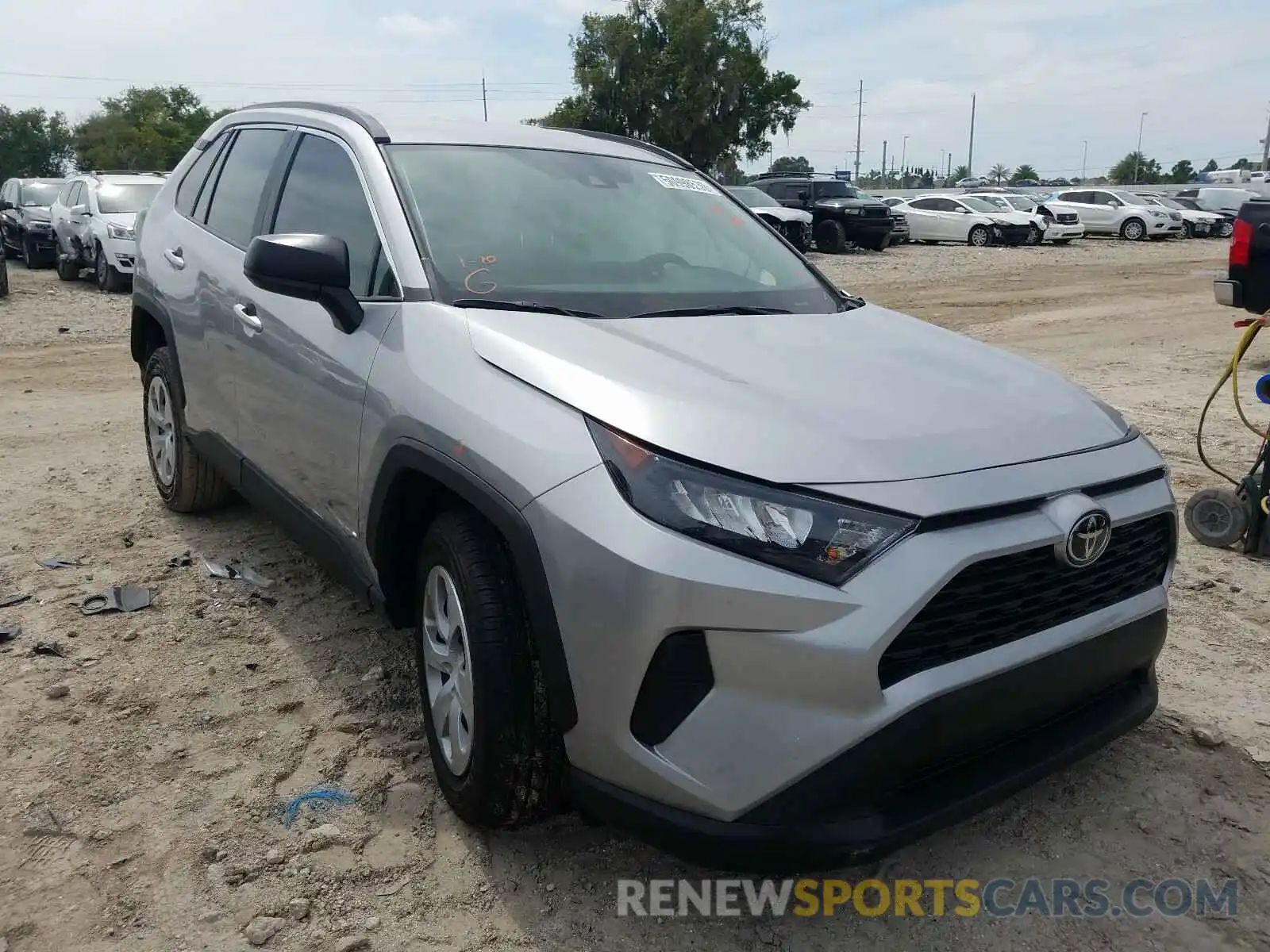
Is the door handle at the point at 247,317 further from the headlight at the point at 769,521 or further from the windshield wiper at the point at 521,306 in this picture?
the headlight at the point at 769,521

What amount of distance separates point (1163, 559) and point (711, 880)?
4.35 ft

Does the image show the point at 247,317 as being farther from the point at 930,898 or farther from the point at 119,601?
the point at 930,898

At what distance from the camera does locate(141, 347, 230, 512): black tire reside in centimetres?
459

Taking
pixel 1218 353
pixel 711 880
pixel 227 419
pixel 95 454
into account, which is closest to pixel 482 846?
pixel 711 880

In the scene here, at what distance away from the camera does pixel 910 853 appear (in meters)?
2.59

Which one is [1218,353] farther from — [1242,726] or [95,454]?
[95,454]

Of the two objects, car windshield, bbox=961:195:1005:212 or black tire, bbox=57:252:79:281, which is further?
car windshield, bbox=961:195:1005:212

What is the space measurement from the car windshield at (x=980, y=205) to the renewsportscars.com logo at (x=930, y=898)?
27647 mm

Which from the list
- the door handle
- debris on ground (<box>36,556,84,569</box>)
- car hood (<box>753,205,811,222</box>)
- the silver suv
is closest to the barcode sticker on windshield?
the silver suv

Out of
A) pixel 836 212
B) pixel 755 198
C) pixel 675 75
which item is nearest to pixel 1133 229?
pixel 836 212

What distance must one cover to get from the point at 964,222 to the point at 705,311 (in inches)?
1055

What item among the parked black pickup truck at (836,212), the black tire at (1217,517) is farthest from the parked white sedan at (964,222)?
the black tire at (1217,517)

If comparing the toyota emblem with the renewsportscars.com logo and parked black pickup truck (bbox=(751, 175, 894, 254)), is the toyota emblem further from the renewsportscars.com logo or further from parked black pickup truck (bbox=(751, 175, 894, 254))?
parked black pickup truck (bbox=(751, 175, 894, 254))

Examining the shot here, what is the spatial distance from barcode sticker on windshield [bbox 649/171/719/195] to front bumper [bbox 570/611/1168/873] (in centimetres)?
217
